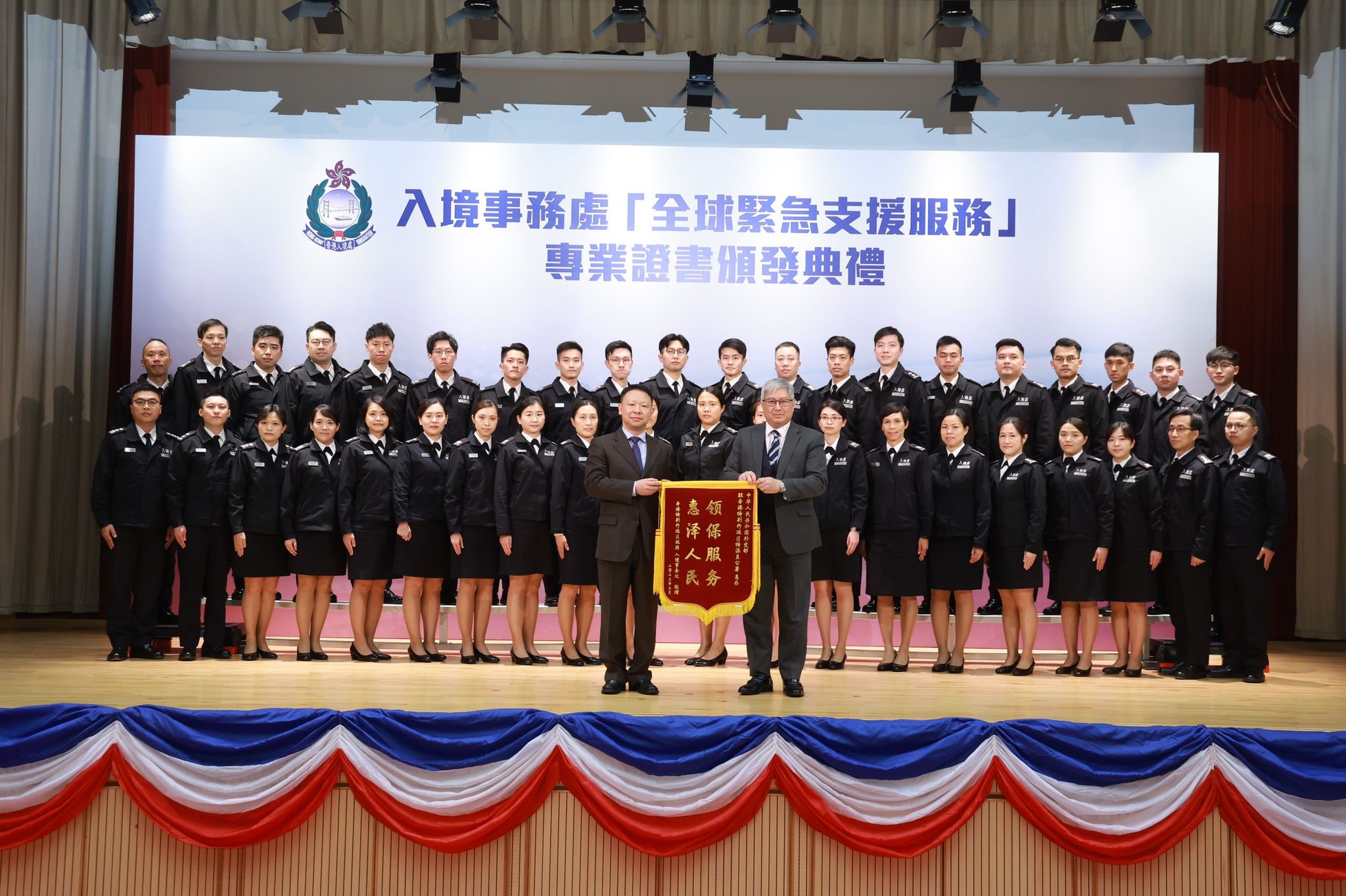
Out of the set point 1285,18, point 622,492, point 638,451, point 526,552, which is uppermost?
point 1285,18

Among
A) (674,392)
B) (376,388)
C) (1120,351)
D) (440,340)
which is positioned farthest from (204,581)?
(1120,351)

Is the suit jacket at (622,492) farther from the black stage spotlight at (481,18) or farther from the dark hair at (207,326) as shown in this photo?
the black stage spotlight at (481,18)

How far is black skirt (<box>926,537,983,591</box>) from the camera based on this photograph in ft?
21.4

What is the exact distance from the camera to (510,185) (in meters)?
8.05

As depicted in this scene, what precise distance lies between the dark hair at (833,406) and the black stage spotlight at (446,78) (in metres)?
3.60

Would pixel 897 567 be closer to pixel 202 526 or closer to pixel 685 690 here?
pixel 685 690

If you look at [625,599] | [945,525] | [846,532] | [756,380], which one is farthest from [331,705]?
[756,380]

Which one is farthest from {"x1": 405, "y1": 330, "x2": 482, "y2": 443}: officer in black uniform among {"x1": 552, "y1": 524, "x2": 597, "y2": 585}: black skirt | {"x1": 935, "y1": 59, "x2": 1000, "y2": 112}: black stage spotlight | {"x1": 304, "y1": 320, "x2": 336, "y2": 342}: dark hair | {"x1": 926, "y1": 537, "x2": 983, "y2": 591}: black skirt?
{"x1": 935, "y1": 59, "x2": 1000, "y2": 112}: black stage spotlight

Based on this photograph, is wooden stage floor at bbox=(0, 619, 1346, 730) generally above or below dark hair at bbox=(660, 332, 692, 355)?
below

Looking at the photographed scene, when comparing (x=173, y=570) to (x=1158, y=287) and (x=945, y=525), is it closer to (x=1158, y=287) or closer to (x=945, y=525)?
(x=945, y=525)

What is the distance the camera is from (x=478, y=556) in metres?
6.57

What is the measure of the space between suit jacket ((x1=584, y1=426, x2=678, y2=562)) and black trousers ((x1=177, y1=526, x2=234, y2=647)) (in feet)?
8.35

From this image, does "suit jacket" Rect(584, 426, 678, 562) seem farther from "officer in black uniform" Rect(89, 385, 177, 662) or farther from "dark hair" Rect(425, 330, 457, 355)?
"officer in black uniform" Rect(89, 385, 177, 662)

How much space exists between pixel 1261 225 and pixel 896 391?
134 inches
